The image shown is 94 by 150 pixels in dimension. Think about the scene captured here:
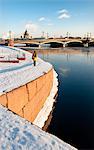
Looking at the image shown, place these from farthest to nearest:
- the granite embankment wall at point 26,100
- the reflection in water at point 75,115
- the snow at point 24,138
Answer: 1. the reflection in water at point 75,115
2. the granite embankment wall at point 26,100
3. the snow at point 24,138

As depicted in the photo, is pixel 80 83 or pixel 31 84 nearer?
pixel 31 84

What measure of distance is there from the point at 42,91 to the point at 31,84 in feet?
12.8

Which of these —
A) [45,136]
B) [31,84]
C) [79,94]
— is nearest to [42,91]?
[31,84]

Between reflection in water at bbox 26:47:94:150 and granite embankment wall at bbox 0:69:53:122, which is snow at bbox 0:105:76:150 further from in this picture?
reflection in water at bbox 26:47:94:150

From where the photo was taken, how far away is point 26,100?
14969 millimetres

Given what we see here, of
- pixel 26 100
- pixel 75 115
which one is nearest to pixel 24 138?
pixel 26 100

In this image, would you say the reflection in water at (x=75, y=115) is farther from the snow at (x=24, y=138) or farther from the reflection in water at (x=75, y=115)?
the snow at (x=24, y=138)

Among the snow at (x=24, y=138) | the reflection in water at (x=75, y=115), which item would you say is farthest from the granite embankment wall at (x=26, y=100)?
the snow at (x=24, y=138)

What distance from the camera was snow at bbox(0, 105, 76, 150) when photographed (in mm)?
7051

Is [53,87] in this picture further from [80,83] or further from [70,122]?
[70,122]

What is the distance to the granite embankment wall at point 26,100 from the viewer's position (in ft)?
40.8

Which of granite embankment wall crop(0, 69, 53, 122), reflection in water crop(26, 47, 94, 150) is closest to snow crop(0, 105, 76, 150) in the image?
granite embankment wall crop(0, 69, 53, 122)

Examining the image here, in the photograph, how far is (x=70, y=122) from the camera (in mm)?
17562

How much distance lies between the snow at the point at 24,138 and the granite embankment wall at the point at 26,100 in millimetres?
3271
